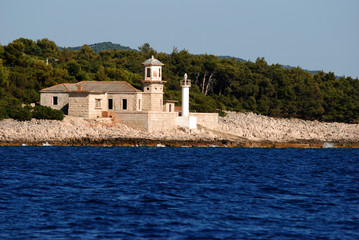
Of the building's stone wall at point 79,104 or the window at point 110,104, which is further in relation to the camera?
the window at point 110,104

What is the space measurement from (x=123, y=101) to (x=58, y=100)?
18.8ft

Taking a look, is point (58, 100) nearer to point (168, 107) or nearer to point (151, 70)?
point (151, 70)

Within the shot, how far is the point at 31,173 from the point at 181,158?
1271cm

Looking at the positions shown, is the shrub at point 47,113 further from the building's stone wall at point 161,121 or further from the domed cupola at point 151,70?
the domed cupola at point 151,70

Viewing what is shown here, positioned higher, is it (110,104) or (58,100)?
(58,100)

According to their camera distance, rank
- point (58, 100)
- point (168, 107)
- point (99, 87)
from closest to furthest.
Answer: point (58, 100), point (99, 87), point (168, 107)

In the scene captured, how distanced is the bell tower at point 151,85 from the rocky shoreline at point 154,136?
3388 mm

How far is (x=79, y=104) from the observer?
4875cm

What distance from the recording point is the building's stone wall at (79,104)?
1909 inches

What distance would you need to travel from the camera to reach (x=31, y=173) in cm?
2738

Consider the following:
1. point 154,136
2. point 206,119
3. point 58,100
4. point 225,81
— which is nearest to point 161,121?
point 154,136

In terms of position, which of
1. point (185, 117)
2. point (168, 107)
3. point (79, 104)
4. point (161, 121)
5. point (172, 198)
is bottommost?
point (172, 198)

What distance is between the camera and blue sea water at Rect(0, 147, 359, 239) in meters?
15.6

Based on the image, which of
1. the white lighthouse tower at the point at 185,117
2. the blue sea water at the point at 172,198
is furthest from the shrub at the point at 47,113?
the white lighthouse tower at the point at 185,117
